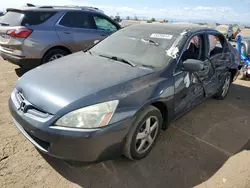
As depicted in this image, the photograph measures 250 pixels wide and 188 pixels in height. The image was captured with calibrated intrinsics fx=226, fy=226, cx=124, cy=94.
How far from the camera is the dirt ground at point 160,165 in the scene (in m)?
2.38

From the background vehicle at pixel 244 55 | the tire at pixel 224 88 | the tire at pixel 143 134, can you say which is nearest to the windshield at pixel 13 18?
the tire at pixel 143 134

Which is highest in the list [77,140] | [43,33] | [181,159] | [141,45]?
[141,45]

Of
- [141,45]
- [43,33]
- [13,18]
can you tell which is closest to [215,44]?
[141,45]

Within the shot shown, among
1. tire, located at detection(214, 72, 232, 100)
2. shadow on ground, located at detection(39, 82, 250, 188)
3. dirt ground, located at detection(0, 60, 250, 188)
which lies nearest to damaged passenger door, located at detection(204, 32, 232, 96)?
tire, located at detection(214, 72, 232, 100)

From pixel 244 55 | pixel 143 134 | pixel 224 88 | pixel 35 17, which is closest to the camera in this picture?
pixel 143 134

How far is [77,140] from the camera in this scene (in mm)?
2070

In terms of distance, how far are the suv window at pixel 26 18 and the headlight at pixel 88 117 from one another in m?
Answer: 3.72

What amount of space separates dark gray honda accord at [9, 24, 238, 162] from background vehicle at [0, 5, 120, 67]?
6.19 feet

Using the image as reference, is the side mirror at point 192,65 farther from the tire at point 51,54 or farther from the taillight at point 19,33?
the taillight at point 19,33

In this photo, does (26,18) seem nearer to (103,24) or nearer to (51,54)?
(51,54)

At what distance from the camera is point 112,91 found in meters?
2.31

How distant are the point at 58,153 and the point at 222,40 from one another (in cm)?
388

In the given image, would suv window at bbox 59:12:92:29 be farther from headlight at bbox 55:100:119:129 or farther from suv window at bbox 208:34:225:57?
headlight at bbox 55:100:119:129

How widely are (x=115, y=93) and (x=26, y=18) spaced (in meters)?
3.80
